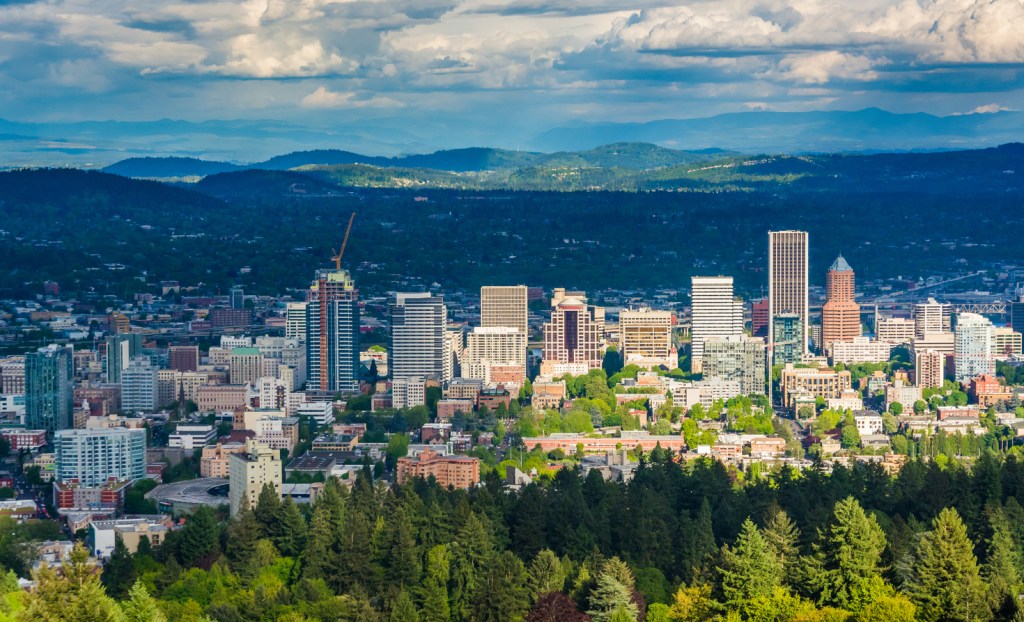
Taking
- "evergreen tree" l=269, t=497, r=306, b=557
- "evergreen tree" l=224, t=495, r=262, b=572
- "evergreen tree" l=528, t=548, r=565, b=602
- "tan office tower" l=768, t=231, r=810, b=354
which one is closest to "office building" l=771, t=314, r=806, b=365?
"tan office tower" l=768, t=231, r=810, b=354

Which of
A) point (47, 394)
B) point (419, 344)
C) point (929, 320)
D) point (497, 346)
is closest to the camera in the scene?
point (47, 394)

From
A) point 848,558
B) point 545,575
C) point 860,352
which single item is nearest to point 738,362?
point 860,352

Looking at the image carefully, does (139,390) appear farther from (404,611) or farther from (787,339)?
(404,611)

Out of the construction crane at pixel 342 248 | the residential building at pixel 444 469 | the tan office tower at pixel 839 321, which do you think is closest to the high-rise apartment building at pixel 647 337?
the tan office tower at pixel 839 321

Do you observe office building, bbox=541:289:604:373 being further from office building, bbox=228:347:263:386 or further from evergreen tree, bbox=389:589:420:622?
evergreen tree, bbox=389:589:420:622

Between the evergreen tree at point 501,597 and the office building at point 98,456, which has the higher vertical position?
the office building at point 98,456

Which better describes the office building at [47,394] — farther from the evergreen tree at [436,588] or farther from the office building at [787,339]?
the office building at [787,339]
